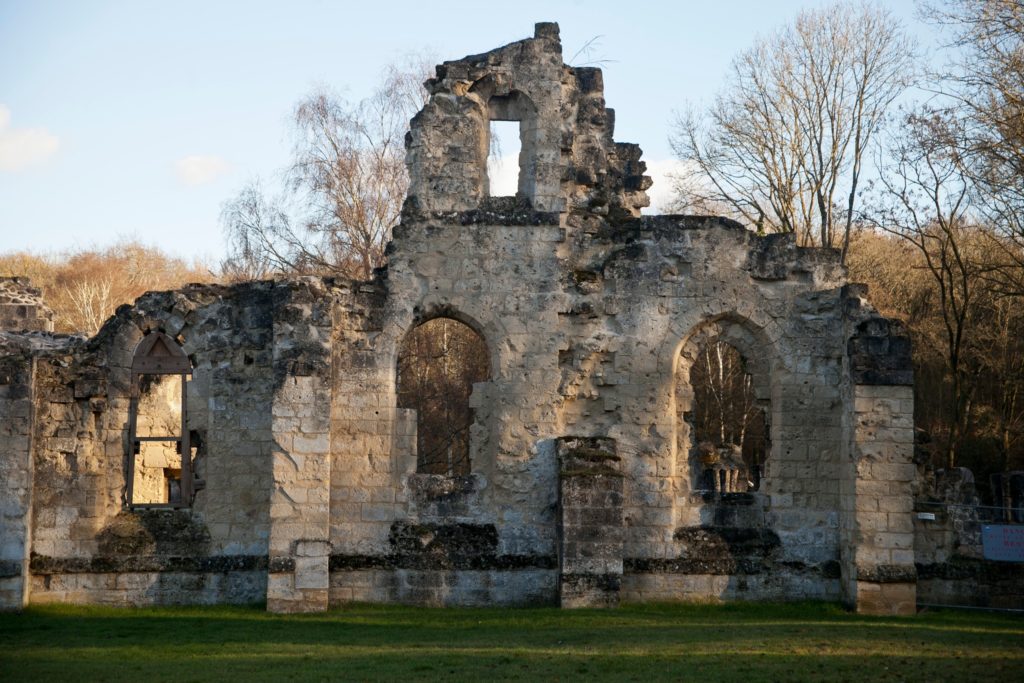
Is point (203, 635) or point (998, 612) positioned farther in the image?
point (998, 612)

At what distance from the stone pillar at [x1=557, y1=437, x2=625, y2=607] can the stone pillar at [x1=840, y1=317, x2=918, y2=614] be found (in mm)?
2979

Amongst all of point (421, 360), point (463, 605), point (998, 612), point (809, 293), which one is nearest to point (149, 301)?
point (463, 605)

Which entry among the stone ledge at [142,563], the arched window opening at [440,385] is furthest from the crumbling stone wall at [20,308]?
the arched window opening at [440,385]

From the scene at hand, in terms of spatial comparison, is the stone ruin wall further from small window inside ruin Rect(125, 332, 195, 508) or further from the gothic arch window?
small window inside ruin Rect(125, 332, 195, 508)

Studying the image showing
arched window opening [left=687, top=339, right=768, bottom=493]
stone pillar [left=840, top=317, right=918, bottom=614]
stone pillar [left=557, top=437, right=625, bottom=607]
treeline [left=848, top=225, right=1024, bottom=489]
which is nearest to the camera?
stone pillar [left=557, top=437, right=625, bottom=607]

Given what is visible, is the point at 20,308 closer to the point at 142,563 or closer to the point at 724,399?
the point at 142,563

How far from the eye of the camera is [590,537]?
1694 centimetres

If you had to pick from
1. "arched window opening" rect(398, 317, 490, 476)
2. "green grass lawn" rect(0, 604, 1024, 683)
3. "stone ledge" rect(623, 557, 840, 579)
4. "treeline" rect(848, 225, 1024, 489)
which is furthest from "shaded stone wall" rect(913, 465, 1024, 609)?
"arched window opening" rect(398, 317, 490, 476)

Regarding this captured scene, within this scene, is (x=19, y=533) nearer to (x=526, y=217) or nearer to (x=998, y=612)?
(x=526, y=217)

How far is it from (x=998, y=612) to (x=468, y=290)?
786cm

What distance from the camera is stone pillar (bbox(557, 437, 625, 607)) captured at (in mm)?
16906

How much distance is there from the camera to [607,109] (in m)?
18.8

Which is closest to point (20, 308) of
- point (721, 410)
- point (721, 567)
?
point (721, 567)

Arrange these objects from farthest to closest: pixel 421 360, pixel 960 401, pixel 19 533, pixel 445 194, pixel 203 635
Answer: pixel 421 360, pixel 960 401, pixel 445 194, pixel 19 533, pixel 203 635
